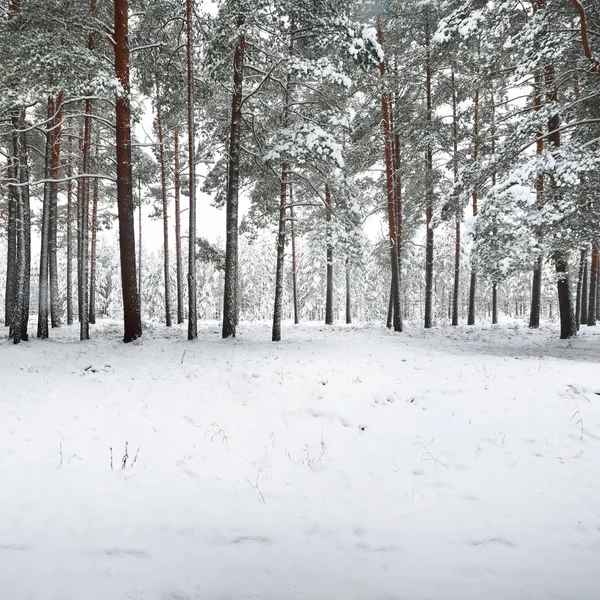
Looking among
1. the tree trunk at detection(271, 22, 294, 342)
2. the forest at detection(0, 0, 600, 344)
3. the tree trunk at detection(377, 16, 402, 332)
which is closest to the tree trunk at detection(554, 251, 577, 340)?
the forest at detection(0, 0, 600, 344)

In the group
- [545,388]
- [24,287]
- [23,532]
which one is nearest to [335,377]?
[545,388]

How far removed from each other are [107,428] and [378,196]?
16345 millimetres

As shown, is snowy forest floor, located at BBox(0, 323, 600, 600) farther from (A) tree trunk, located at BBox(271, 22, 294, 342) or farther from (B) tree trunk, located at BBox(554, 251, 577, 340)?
(A) tree trunk, located at BBox(271, 22, 294, 342)

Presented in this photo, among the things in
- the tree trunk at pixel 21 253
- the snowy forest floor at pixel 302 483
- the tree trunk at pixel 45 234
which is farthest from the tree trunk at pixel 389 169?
the tree trunk at pixel 21 253

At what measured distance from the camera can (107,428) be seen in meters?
5.47

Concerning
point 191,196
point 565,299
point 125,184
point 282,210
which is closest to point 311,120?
point 282,210

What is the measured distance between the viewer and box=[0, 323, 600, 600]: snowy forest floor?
290 centimetres

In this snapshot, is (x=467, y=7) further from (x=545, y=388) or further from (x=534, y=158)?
(x=545, y=388)

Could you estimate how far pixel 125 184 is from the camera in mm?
10258

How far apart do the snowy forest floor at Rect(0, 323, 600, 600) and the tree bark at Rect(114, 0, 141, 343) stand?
2.79 metres

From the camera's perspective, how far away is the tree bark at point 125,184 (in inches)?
386

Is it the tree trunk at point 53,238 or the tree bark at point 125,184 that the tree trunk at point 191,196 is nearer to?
the tree bark at point 125,184

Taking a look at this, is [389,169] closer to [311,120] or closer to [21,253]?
[311,120]

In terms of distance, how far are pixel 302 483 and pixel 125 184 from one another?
9570 mm
